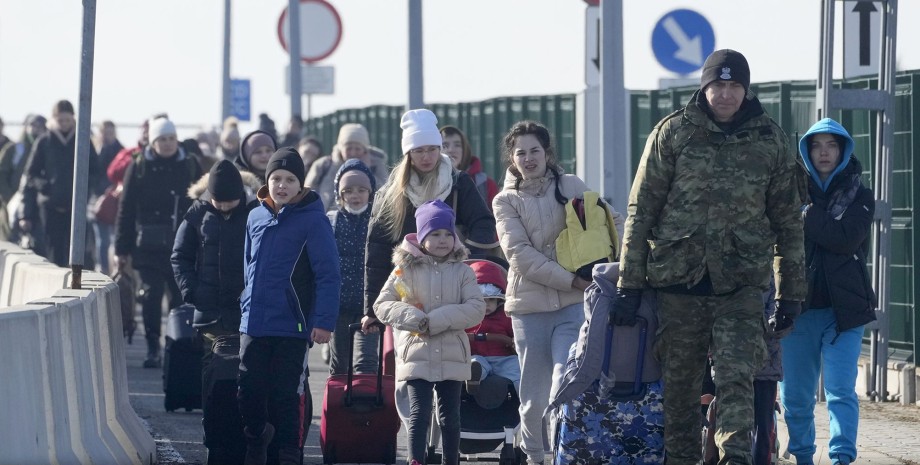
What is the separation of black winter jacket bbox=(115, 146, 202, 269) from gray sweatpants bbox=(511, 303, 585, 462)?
6.52 m

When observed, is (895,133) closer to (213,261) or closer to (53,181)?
(213,261)

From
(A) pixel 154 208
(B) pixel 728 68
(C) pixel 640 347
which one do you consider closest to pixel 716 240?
(C) pixel 640 347

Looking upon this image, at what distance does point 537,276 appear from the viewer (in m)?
10.1

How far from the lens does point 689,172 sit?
8828 mm

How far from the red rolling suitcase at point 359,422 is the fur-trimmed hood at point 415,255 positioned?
68cm

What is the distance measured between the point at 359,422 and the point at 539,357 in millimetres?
1087

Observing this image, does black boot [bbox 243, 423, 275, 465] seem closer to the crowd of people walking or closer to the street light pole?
the crowd of people walking

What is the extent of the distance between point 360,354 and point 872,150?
477 cm

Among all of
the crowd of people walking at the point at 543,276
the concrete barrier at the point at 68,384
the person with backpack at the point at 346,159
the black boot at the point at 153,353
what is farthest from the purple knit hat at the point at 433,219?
the black boot at the point at 153,353

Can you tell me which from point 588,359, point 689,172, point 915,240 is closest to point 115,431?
point 588,359

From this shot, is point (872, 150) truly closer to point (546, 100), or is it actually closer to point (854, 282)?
point (854, 282)

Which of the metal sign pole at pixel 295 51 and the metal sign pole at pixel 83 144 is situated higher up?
the metal sign pole at pixel 295 51

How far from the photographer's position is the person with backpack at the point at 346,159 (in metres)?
15.5

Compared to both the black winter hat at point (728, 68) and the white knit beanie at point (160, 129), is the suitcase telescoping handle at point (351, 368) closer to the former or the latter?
the black winter hat at point (728, 68)
